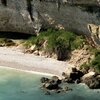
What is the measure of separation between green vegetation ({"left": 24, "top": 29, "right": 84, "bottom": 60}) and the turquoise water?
13.5 feet

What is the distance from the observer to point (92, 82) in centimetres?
4431

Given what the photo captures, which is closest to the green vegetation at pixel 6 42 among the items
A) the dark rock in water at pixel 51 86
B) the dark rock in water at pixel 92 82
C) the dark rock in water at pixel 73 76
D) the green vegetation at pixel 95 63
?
the dark rock in water at pixel 73 76

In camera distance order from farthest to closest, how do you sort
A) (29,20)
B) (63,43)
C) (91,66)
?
(29,20)
(63,43)
(91,66)

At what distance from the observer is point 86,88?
44.4 m

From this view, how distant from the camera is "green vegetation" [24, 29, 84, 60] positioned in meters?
49.9

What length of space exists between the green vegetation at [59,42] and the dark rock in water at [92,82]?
221 inches

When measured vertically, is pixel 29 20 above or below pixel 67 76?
above

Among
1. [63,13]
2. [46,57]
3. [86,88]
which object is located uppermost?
[63,13]

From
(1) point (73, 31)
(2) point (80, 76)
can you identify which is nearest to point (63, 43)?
(1) point (73, 31)

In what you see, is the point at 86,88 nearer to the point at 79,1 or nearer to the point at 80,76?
the point at 80,76

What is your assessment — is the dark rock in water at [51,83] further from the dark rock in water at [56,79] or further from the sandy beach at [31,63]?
the sandy beach at [31,63]

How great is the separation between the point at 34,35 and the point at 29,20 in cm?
172

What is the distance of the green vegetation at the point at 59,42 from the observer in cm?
4994

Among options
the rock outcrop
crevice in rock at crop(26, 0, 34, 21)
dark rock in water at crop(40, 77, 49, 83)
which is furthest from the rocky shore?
crevice in rock at crop(26, 0, 34, 21)
